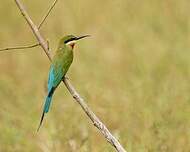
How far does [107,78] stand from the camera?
6055 mm

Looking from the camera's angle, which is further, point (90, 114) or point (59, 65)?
point (59, 65)

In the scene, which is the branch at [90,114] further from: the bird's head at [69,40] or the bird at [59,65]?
the bird's head at [69,40]

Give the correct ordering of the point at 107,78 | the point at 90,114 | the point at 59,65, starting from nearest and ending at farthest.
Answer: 1. the point at 90,114
2. the point at 59,65
3. the point at 107,78

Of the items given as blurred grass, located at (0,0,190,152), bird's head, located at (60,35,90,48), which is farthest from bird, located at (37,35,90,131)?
blurred grass, located at (0,0,190,152)

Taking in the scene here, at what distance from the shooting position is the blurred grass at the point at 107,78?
4.56 meters

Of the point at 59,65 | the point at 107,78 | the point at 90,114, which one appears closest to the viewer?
the point at 90,114

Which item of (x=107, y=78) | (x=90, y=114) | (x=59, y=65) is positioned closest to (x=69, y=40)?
(x=59, y=65)

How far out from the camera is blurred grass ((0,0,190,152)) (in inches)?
179

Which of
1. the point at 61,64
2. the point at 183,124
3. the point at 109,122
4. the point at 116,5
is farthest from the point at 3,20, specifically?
the point at 61,64

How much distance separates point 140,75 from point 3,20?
229 centimetres

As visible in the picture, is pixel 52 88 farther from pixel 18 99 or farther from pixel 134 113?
pixel 18 99

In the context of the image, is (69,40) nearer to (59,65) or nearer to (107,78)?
(59,65)

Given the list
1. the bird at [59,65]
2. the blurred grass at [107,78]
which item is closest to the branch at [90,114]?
the bird at [59,65]

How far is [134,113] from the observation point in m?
4.81
